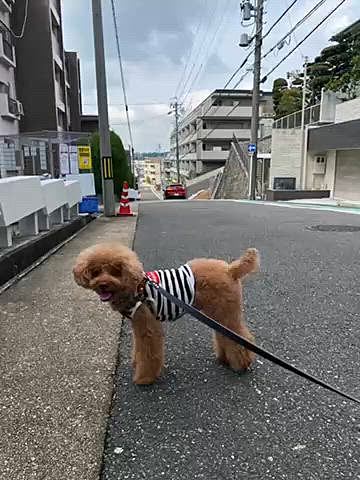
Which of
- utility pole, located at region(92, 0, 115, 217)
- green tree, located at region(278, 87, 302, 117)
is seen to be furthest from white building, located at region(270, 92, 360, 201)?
utility pole, located at region(92, 0, 115, 217)

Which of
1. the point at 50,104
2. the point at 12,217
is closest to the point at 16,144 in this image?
the point at 12,217

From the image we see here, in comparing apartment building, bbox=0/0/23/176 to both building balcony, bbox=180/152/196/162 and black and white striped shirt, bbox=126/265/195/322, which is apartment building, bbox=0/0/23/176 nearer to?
black and white striped shirt, bbox=126/265/195/322

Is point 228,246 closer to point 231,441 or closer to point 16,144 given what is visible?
point 231,441

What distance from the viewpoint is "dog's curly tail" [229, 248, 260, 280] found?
2244mm

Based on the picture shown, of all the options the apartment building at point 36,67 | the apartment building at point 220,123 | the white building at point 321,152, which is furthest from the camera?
the apartment building at point 220,123

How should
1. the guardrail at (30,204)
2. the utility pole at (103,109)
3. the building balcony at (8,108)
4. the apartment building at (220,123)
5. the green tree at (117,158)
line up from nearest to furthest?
the guardrail at (30,204) → the utility pole at (103,109) → the green tree at (117,158) → the building balcony at (8,108) → the apartment building at (220,123)

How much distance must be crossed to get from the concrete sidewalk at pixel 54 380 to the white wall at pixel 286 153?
69.7 ft

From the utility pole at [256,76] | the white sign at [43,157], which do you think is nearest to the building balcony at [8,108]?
the white sign at [43,157]

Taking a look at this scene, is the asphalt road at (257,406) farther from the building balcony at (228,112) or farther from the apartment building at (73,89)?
the building balcony at (228,112)

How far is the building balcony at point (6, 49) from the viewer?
16984 mm

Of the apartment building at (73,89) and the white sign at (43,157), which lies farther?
the apartment building at (73,89)

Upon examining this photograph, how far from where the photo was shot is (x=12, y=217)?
453 centimetres

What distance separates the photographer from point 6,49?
18109mm

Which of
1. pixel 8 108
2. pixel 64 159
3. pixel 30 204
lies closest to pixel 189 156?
pixel 8 108
